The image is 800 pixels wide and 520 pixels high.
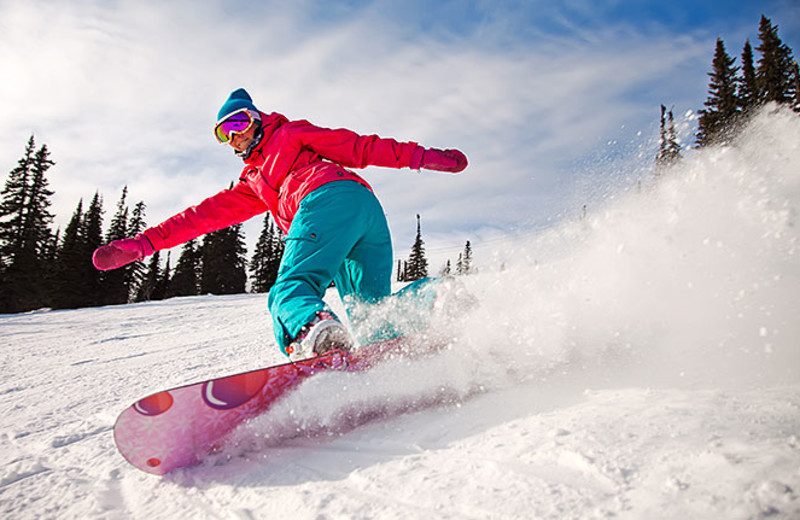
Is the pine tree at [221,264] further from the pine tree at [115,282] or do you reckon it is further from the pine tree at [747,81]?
the pine tree at [747,81]

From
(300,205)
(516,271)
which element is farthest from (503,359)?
(300,205)

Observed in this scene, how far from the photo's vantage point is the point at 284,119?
2713 mm

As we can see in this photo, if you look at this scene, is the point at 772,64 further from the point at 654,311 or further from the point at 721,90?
the point at 654,311

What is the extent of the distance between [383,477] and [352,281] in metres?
1.54

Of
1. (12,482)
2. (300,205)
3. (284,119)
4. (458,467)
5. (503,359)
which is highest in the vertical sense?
(284,119)

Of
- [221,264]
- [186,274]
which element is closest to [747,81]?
[221,264]

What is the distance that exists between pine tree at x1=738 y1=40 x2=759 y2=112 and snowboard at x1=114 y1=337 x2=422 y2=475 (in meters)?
29.2

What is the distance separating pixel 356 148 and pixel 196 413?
181 centimetres

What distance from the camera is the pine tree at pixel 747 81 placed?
2202cm

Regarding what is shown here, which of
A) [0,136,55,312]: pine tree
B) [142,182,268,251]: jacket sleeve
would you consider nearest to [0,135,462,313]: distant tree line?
[0,136,55,312]: pine tree

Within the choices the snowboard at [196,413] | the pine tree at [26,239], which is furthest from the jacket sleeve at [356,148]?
the pine tree at [26,239]

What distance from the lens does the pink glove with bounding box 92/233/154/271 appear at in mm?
2809

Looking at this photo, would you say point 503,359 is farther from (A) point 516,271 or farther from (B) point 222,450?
(B) point 222,450

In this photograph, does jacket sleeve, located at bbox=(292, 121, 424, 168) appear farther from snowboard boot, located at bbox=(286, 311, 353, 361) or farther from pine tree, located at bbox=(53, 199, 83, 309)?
pine tree, located at bbox=(53, 199, 83, 309)
